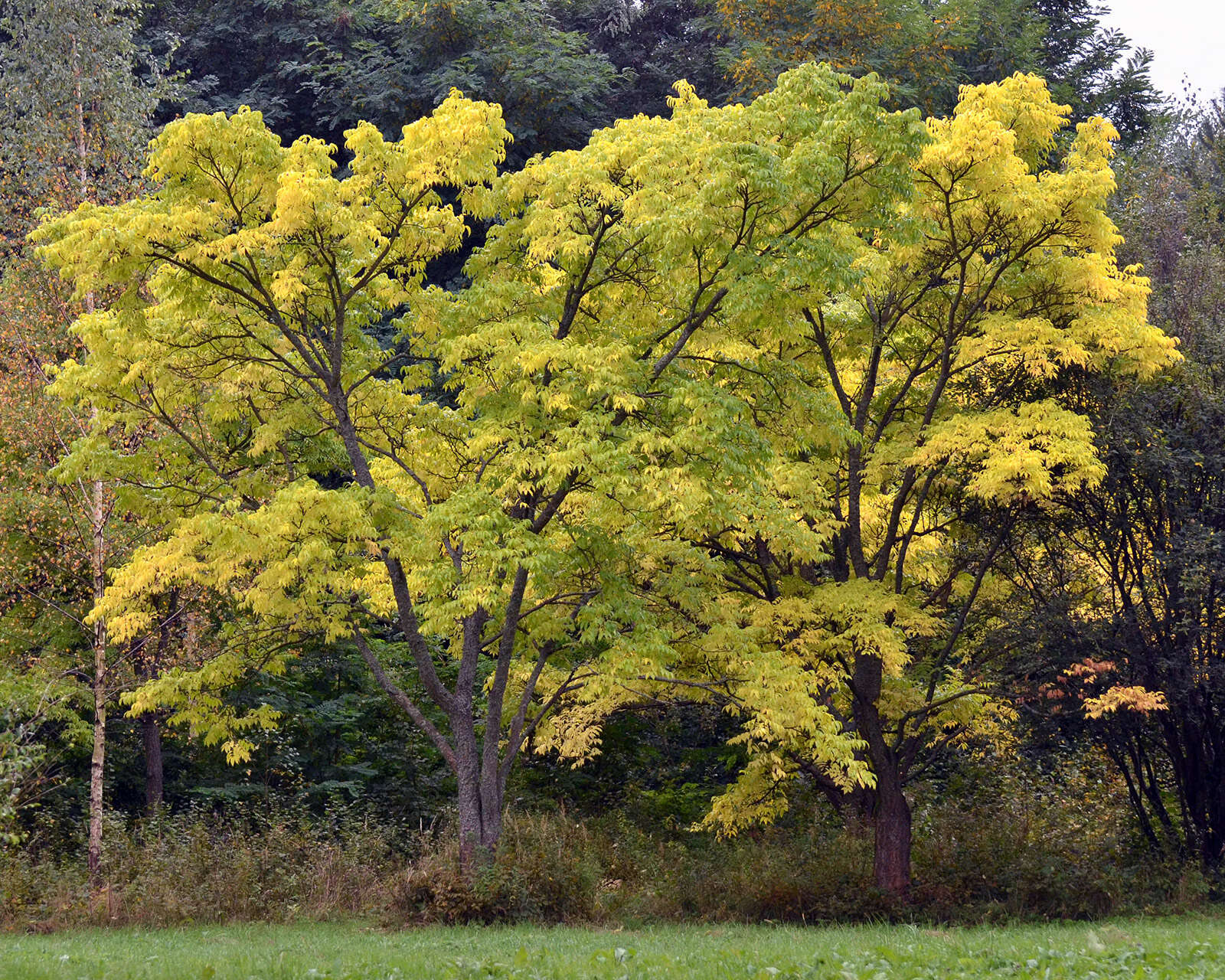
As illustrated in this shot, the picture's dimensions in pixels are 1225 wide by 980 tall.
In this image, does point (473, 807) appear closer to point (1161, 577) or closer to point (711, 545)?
point (711, 545)

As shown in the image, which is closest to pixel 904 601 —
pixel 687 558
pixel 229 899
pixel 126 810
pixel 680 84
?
pixel 687 558

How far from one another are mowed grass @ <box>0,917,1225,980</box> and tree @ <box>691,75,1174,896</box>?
2848 millimetres

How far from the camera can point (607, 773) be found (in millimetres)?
23859

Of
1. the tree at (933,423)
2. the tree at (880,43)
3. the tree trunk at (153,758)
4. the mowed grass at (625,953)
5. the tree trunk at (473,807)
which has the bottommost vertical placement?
the mowed grass at (625,953)

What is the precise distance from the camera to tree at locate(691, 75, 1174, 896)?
48.2 ft

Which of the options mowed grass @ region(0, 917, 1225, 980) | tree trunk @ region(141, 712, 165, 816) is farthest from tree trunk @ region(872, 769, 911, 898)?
tree trunk @ region(141, 712, 165, 816)

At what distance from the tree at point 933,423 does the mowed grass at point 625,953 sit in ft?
9.34

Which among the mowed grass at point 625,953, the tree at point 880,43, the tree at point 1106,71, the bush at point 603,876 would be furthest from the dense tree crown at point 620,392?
the tree at point 1106,71

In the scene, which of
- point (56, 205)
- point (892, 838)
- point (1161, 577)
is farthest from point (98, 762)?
point (1161, 577)

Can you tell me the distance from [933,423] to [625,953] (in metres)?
→ 8.83

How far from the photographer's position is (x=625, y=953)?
9.64 m

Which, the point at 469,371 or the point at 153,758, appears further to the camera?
the point at 153,758

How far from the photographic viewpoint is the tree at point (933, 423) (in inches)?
579

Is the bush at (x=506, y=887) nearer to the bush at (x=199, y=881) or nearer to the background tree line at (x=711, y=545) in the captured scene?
the background tree line at (x=711, y=545)
